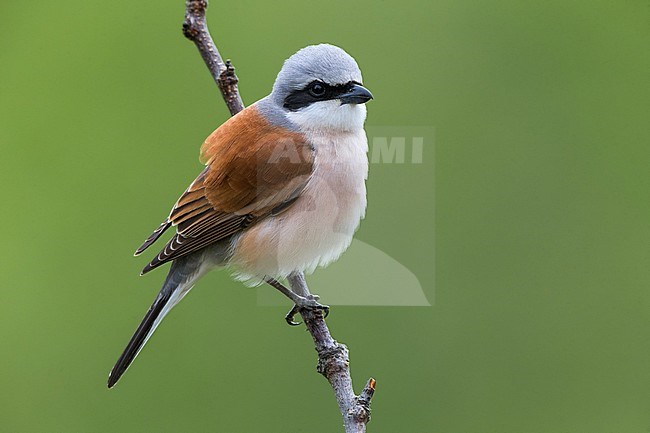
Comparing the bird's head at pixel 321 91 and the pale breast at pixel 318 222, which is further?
the pale breast at pixel 318 222

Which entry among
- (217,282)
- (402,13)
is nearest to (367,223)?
(217,282)

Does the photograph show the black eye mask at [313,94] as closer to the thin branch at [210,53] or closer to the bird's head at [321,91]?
the bird's head at [321,91]

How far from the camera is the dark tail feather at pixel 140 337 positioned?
227 cm

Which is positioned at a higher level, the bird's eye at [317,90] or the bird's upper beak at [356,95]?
the bird's eye at [317,90]

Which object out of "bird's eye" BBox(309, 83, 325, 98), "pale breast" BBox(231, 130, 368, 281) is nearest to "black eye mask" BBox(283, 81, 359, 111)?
"bird's eye" BBox(309, 83, 325, 98)

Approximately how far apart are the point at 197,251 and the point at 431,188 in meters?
0.74

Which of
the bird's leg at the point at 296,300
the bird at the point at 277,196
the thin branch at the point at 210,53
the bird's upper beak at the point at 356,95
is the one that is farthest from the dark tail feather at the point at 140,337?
the bird's upper beak at the point at 356,95

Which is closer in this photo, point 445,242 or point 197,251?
point 197,251

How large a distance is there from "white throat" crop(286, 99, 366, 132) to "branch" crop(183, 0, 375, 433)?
220 mm

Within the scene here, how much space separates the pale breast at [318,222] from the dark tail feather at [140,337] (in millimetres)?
249

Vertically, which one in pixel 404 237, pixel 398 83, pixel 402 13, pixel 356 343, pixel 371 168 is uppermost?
pixel 402 13

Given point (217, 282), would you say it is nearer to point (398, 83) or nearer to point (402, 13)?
point (398, 83)

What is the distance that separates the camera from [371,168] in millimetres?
2584

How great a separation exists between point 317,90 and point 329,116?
9 centimetres
